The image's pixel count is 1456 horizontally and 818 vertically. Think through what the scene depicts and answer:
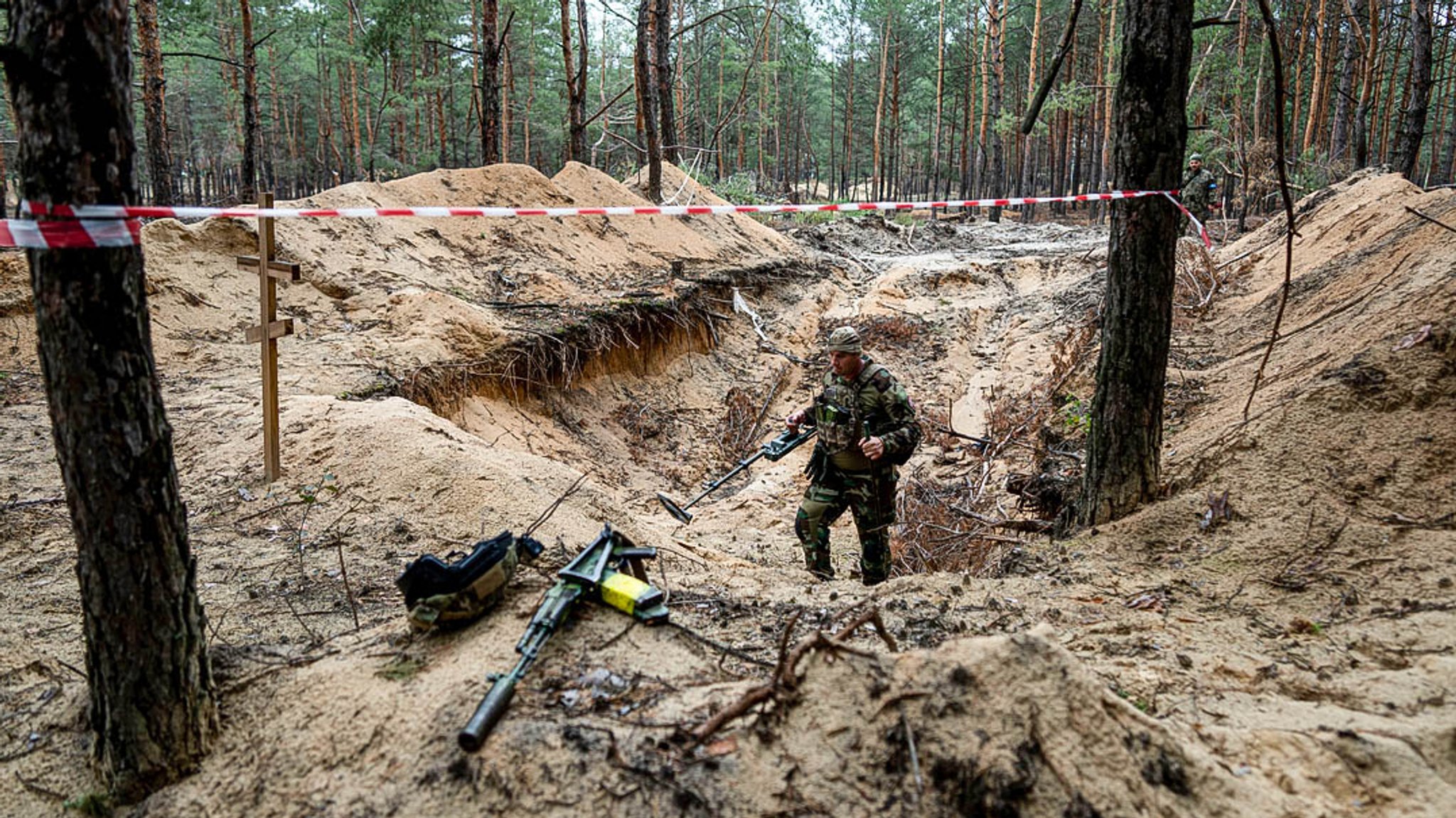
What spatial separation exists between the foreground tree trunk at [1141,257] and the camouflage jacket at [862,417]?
1.26 metres

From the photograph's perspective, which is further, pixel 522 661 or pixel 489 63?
pixel 489 63

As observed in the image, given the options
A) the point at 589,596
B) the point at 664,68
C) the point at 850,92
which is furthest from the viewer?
the point at 850,92

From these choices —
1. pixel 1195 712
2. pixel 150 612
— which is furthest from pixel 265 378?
pixel 1195 712

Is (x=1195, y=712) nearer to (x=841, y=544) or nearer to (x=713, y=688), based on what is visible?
(x=713, y=688)

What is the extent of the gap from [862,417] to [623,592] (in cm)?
317

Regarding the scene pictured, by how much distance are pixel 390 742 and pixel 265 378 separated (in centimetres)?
350

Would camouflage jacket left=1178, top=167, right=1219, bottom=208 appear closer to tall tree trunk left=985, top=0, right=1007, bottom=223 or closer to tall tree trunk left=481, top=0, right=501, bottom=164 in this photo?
tall tree trunk left=481, top=0, right=501, bottom=164

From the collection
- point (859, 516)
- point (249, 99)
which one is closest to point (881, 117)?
point (249, 99)

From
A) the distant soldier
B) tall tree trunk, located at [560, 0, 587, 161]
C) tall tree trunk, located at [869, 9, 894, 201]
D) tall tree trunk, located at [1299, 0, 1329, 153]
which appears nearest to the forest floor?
the distant soldier

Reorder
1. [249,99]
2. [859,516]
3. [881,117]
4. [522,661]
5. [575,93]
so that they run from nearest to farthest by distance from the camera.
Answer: [522,661] → [859,516] → [249,99] → [575,93] → [881,117]

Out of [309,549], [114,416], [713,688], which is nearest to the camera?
[114,416]

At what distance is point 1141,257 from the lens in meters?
4.62

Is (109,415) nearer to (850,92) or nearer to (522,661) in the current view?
(522,661)

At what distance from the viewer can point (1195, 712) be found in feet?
9.07
